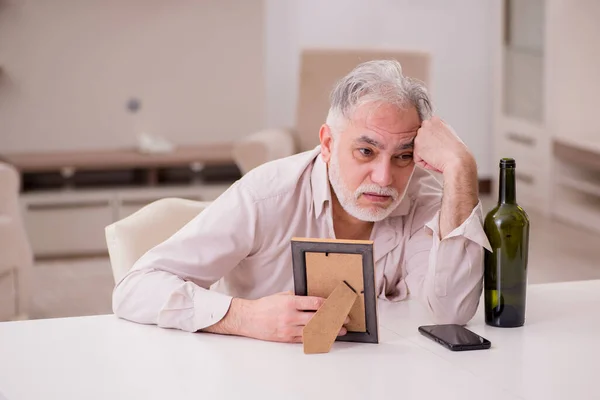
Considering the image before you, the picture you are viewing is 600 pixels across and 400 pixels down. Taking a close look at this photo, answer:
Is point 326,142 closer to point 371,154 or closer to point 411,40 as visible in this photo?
point 371,154

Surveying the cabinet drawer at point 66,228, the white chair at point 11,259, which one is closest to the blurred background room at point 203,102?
the cabinet drawer at point 66,228

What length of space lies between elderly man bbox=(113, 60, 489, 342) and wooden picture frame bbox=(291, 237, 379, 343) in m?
0.04

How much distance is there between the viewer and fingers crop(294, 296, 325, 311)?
186 centimetres

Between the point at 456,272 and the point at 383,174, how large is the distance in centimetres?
25

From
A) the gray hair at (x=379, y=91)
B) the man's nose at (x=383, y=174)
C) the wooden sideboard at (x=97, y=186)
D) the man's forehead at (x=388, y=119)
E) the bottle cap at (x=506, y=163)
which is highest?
the gray hair at (x=379, y=91)

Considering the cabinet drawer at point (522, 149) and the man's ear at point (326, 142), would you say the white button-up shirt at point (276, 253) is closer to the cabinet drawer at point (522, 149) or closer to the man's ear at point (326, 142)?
the man's ear at point (326, 142)

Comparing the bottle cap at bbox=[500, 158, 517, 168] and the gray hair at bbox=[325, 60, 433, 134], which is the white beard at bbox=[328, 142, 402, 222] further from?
the bottle cap at bbox=[500, 158, 517, 168]

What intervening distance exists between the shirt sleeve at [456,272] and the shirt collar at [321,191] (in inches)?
6.9

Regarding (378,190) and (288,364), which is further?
(378,190)

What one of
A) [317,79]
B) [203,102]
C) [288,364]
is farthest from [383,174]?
[203,102]

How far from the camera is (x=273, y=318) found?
1859 millimetres

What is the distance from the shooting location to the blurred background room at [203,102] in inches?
211

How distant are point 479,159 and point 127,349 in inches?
205

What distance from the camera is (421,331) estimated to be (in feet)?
6.31
